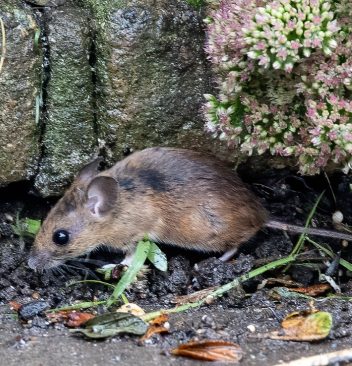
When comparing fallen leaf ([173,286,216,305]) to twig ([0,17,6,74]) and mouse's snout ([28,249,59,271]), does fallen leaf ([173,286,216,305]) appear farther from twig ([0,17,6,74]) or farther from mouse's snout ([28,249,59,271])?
twig ([0,17,6,74])

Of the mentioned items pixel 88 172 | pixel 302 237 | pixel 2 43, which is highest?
pixel 2 43

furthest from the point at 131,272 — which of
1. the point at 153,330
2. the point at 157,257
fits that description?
the point at 153,330

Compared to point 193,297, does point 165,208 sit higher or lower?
higher

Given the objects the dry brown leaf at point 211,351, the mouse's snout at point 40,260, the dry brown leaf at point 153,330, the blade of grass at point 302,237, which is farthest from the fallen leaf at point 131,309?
the blade of grass at point 302,237

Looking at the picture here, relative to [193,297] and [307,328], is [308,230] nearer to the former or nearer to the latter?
[193,297]

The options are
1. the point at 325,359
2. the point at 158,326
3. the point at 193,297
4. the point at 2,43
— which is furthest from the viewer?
the point at 2,43

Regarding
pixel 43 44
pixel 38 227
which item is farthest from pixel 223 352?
pixel 43 44

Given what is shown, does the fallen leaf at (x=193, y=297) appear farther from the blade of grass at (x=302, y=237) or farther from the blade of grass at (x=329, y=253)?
the blade of grass at (x=329, y=253)
